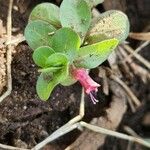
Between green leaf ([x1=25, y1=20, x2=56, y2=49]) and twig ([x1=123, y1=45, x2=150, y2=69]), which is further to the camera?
twig ([x1=123, y1=45, x2=150, y2=69])

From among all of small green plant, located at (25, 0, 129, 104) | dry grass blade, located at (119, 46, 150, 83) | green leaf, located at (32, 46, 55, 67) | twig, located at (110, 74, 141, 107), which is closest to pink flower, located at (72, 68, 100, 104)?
small green plant, located at (25, 0, 129, 104)

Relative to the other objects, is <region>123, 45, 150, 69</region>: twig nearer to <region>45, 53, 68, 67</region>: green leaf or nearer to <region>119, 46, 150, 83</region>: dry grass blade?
<region>119, 46, 150, 83</region>: dry grass blade

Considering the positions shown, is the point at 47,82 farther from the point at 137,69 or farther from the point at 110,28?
the point at 137,69

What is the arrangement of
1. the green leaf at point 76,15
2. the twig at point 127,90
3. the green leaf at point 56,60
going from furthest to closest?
the twig at point 127,90
the green leaf at point 76,15
the green leaf at point 56,60

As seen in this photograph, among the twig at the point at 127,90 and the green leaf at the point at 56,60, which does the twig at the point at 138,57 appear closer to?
the twig at the point at 127,90

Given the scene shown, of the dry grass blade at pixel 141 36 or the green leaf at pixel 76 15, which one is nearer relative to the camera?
the green leaf at pixel 76 15

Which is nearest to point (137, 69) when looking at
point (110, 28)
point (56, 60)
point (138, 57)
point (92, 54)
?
point (138, 57)

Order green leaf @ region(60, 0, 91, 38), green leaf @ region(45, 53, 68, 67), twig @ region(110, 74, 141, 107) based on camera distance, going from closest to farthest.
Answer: green leaf @ region(45, 53, 68, 67), green leaf @ region(60, 0, 91, 38), twig @ region(110, 74, 141, 107)

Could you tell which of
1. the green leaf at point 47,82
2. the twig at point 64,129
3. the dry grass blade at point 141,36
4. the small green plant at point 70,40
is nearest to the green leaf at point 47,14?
the small green plant at point 70,40
